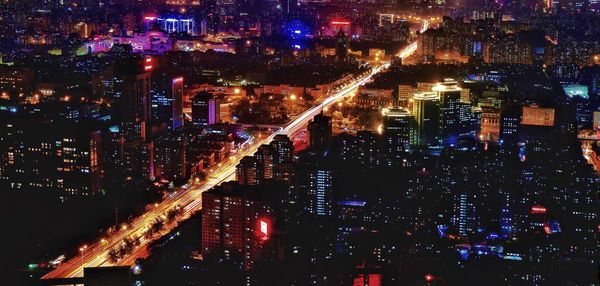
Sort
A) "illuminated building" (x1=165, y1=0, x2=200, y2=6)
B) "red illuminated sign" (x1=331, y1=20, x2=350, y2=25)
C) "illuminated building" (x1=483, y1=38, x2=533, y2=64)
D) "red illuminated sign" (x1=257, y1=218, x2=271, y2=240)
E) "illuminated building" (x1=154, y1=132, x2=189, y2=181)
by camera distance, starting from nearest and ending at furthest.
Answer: "red illuminated sign" (x1=257, y1=218, x2=271, y2=240) → "illuminated building" (x1=154, y1=132, x2=189, y2=181) → "illuminated building" (x1=483, y1=38, x2=533, y2=64) → "red illuminated sign" (x1=331, y1=20, x2=350, y2=25) → "illuminated building" (x1=165, y1=0, x2=200, y2=6)

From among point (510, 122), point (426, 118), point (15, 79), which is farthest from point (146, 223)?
point (15, 79)

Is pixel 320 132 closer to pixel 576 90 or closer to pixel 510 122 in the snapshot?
pixel 510 122

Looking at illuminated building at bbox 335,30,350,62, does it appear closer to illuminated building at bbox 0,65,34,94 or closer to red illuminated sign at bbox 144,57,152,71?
red illuminated sign at bbox 144,57,152,71

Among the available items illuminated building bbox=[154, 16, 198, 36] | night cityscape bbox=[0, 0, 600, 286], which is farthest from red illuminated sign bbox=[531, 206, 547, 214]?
illuminated building bbox=[154, 16, 198, 36]

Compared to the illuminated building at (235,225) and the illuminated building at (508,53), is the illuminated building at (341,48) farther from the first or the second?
the illuminated building at (235,225)

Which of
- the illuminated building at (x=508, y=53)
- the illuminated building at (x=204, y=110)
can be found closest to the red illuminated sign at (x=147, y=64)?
the illuminated building at (x=204, y=110)

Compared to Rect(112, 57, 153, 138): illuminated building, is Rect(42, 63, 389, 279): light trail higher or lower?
lower
